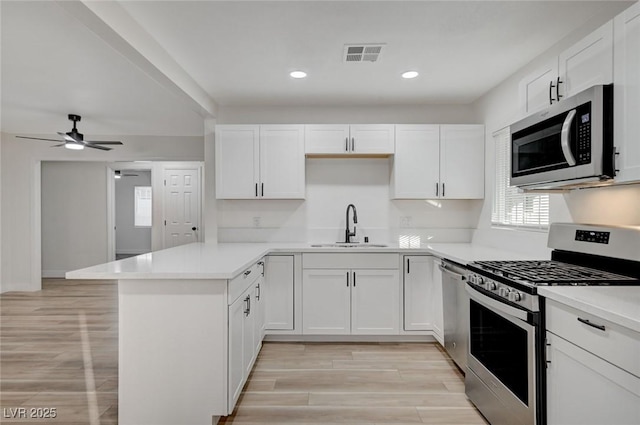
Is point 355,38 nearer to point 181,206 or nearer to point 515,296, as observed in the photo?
point 515,296

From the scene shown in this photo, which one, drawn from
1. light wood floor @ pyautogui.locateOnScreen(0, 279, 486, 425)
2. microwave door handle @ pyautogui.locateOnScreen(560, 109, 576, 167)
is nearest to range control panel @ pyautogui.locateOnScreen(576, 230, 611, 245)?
microwave door handle @ pyautogui.locateOnScreen(560, 109, 576, 167)

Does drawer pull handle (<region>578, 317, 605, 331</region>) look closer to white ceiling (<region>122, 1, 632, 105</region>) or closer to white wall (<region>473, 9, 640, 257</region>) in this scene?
white wall (<region>473, 9, 640, 257</region>)

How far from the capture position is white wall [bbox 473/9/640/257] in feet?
7.01

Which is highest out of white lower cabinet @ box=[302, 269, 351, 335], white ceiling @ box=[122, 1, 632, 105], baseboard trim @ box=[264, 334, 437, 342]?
white ceiling @ box=[122, 1, 632, 105]

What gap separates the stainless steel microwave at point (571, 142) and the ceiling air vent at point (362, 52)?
3.68ft

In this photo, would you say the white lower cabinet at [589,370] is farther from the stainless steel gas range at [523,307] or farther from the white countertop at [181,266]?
the white countertop at [181,266]

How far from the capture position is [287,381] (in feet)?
8.95

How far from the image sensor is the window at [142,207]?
10172 millimetres

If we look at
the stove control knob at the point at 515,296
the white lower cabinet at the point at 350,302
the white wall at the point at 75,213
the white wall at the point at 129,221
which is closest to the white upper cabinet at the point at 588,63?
the stove control knob at the point at 515,296

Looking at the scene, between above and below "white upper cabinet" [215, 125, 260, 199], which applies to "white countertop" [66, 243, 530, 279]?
below

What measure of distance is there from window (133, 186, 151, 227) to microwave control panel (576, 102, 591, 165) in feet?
33.7

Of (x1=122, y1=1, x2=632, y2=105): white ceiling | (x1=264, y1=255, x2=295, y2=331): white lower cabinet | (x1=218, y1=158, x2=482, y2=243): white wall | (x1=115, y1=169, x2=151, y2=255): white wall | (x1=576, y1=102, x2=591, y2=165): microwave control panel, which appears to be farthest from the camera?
(x1=115, y1=169, x2=151, y2=255): white wall

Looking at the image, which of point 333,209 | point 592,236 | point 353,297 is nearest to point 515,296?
point 592,236

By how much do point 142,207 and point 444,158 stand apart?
8953 millimetres
